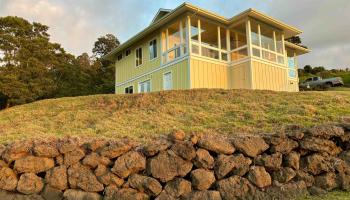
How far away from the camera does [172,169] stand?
6.33 metres

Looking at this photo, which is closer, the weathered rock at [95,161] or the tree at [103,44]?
the weathered rock at [95,161]

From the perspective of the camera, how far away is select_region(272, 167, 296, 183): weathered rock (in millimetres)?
6629

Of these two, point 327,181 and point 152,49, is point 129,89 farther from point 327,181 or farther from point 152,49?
point 327,181

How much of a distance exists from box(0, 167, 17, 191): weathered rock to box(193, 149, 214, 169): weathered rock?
11.7 feet

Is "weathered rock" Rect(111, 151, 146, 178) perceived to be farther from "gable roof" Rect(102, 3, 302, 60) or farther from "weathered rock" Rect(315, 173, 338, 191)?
"gable roof" Rect(102, 3, 302, 60)

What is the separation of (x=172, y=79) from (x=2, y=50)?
764 inches

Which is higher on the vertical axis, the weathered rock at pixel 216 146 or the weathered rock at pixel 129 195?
the weathered rock at pixel 216 146

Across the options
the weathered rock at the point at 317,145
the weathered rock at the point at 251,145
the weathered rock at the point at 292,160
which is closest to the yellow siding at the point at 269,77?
the weathered rock at the point at 317,145

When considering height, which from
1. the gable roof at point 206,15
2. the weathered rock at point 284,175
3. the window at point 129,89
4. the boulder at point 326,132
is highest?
the gable roof at point 206,15

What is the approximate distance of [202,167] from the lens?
254 inches

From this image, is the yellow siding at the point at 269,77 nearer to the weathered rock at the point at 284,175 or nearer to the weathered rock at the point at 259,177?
the weathered rock at the point at 284,175

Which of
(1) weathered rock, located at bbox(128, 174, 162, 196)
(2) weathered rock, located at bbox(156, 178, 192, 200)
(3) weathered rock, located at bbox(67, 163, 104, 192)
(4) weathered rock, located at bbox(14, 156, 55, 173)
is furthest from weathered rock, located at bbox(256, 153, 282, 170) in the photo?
(4) weathered rock, located at bbox(14, 156, 55, 173)

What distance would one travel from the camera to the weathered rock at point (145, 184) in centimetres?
624

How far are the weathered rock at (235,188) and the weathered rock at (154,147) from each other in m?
1.24
